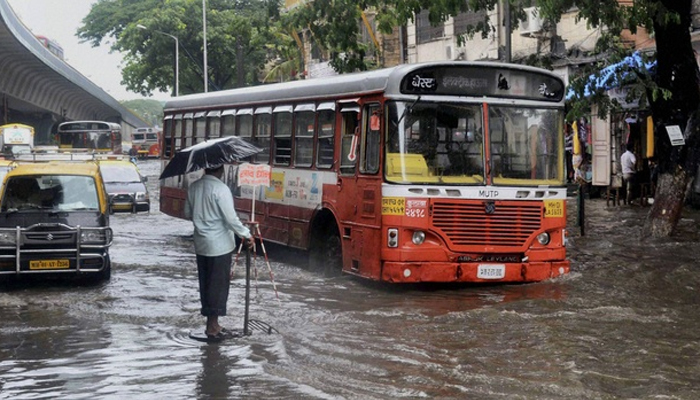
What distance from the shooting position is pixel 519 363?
9477 millimetres

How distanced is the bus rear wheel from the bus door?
0.83 meters

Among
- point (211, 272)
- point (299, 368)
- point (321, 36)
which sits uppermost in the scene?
point (321, 36)

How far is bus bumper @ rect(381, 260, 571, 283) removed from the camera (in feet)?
43.8

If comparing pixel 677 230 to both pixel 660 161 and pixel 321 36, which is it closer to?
pixel 660 161

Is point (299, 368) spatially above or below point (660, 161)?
below

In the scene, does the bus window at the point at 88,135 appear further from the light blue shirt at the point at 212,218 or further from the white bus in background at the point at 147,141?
the light blue shirt at the point at 212,218

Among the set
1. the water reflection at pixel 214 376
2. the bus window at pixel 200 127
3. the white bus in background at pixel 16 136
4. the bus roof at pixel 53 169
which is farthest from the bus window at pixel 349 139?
the white bus in background at pixel 16 136

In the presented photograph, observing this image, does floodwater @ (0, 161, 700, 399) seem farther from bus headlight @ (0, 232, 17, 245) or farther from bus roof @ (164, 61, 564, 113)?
bus roof @ (164, 61, 564, 113)

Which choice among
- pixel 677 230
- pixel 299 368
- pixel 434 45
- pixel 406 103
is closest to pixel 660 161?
pixel 677 230

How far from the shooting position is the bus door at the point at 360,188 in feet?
44.5

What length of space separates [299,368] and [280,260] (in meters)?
9.26

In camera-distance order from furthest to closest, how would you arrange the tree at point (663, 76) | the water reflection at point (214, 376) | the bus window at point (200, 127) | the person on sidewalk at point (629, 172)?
the person on sidewalk at point (629, 172), the bus window at point (200, 127), the tree at point (663, 76), the water reflection at point (214, 376)

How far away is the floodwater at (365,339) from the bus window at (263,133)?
1812 mm

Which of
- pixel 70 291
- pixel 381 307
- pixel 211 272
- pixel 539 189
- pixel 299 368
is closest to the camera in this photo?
pixel 299 368
